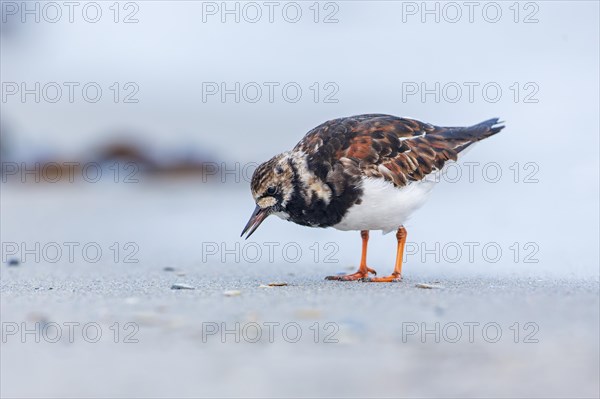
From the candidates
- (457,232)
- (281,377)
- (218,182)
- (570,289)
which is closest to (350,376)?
(281,377)

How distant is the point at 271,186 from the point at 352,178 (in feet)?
1.52

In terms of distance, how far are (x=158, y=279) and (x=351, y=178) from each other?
1.34 meters

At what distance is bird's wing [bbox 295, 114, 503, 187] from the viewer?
202 inches

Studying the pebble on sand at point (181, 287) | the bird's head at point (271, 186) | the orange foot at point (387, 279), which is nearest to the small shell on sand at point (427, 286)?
the orange foot at point (387, 279)

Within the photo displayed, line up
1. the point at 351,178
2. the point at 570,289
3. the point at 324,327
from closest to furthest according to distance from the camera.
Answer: the point at 324,327
the point at 570,289
the point at 351,178

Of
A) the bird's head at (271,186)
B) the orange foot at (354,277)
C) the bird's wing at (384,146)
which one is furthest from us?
the orange foot at (354,277)

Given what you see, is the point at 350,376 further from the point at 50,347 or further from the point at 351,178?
the point at 351,178

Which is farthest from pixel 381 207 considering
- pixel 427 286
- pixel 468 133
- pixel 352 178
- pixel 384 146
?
pixel 468 133

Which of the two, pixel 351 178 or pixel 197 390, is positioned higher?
pixel 351 178

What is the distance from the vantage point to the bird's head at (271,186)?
16.3ft

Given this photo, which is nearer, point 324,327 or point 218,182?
point 324,327

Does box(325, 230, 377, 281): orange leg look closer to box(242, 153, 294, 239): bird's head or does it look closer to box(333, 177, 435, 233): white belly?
box(333, 177, 435, 233): white belly

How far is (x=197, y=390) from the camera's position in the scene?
3027 mm

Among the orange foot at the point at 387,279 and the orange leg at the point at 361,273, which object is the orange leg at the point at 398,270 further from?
the orange leg at the point at 361,273
